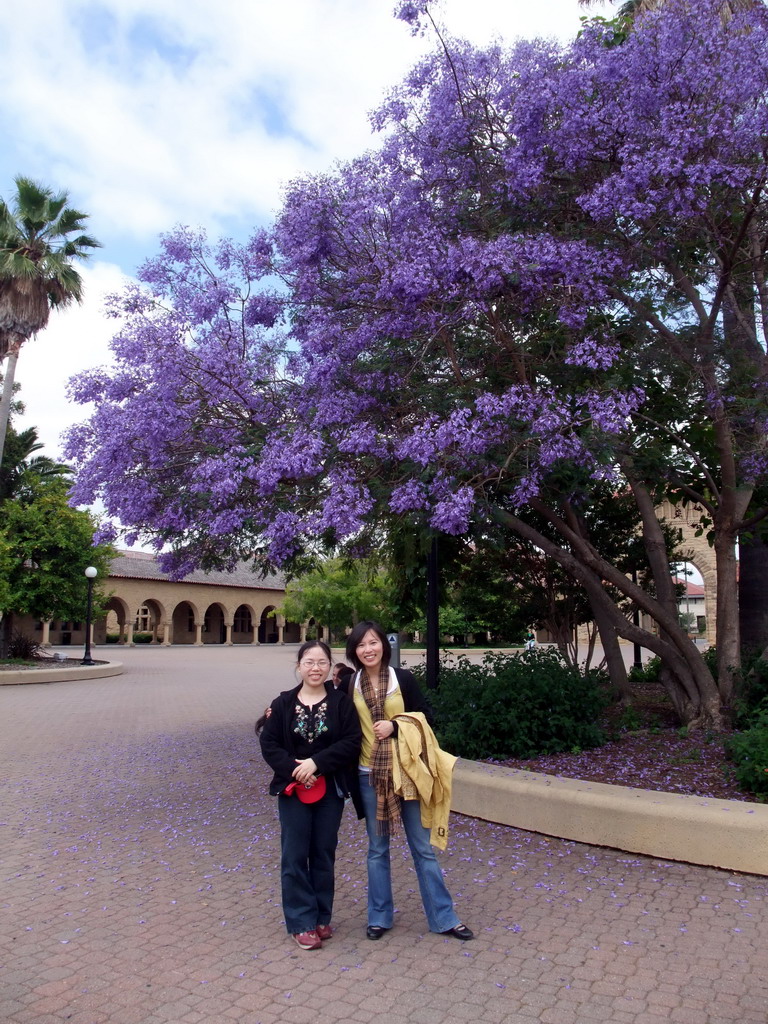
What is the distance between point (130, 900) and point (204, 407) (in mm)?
4327

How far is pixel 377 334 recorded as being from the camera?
7422 millimetres

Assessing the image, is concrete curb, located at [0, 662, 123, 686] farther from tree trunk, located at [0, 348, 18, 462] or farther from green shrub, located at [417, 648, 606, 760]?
green shrub, located at [417, 648, 606, 760]

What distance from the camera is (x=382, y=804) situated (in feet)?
13.8

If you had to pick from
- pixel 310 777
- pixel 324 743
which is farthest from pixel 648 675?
pixel 310 777

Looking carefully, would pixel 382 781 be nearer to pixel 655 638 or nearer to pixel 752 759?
pixel 752 759

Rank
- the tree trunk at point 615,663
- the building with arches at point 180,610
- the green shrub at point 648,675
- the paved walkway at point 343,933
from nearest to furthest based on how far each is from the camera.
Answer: the paved walkway at point 343,933, the tree trunk at point 615,663, the green shrub at point 648,675, the building with arches at point 180,610

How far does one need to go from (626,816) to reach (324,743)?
2.48 meters

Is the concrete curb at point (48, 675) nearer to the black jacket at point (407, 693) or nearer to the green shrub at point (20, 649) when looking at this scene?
the green shrub at point (20, 649)

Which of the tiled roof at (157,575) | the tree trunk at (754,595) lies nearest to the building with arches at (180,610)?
the tiled roof at (157,575)

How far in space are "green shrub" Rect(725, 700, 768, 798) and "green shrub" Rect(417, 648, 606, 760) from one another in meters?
1.63

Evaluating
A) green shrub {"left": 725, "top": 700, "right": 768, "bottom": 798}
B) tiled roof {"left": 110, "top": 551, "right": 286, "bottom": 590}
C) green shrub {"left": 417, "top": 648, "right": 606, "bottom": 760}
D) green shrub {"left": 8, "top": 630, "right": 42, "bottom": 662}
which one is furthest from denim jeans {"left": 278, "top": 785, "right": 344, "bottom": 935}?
tiled roof {"left": 110, "top": 551, "right": 286, "bottom": 590}

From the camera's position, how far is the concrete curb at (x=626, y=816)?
517cm

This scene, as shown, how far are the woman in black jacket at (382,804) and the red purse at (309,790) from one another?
0.75ft

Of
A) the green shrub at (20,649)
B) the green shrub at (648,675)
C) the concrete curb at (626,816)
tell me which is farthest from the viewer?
the green shrub at (20,649)
